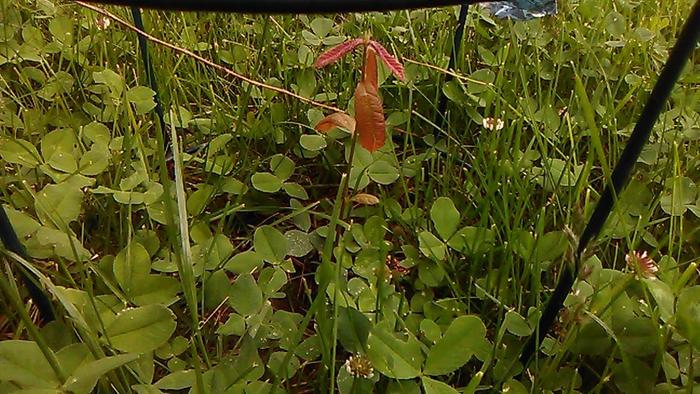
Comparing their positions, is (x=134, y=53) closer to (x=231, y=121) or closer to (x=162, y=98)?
(x=162, y=98)

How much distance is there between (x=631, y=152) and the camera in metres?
0.63

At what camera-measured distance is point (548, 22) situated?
140 cm

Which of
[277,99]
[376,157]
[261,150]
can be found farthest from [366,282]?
[277,99]

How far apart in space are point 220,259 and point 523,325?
14.2 inches

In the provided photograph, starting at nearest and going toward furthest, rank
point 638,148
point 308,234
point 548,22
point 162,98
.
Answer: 1. point 638,148
2. point 308,234
3. point 162,98
4. point 548,22

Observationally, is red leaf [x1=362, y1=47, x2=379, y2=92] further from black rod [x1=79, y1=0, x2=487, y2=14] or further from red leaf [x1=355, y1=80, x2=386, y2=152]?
black rod [x1=79, y1=0, x2=487, y2=14]

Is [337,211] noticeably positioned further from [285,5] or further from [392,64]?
[285,5]

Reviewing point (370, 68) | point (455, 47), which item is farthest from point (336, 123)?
point (455, 47)

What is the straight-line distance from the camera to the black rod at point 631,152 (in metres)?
0.51

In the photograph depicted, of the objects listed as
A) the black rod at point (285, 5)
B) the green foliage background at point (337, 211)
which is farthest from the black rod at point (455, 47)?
the black rod at point (285, 5)

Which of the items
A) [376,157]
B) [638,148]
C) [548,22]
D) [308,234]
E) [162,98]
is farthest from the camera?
[548,22]

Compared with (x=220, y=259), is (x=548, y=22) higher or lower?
higher

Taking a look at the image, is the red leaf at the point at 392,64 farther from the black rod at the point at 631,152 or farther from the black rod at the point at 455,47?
the black rod at the point at 455,47

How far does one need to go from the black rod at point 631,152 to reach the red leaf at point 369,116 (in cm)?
21
